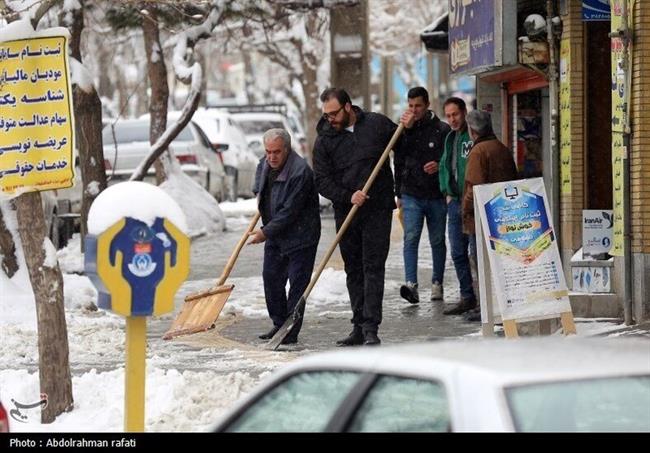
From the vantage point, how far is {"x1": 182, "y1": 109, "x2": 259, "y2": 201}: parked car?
2853cm

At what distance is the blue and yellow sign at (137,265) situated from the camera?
653cm

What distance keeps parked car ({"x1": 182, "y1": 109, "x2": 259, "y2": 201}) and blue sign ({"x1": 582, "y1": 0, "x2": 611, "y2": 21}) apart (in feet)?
48.5

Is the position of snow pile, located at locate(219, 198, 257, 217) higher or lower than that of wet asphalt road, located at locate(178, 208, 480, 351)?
higher

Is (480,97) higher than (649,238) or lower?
higher

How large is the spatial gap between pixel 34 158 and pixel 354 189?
318cm

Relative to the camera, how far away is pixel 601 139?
13133 millimetres

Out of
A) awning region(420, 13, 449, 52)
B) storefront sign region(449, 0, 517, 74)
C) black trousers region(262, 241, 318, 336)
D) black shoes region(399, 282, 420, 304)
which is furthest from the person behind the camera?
awning region(420, 13, 449, 52)

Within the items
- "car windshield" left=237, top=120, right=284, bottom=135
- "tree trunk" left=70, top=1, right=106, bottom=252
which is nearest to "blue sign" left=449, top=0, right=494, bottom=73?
"tree trunk" left=70, top=1, right=106, bottom=252

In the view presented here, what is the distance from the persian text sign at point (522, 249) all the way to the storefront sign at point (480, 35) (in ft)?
10.4

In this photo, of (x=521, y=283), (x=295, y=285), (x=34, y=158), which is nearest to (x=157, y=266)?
(x=34, y=158)

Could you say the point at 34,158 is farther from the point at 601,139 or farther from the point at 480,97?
the point at 480,97

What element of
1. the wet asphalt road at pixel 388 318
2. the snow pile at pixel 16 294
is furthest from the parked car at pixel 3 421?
the snow pile at pixel 16 294


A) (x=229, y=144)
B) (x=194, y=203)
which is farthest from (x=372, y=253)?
(x=229, y=144)

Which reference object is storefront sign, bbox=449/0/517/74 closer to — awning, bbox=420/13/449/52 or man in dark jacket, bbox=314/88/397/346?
awning, bbox=420/13/449/52
